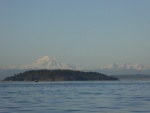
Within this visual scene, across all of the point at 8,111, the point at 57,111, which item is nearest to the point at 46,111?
the point at 57,111

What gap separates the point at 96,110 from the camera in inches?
1631

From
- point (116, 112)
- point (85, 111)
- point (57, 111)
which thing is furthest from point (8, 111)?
point (116, 112)

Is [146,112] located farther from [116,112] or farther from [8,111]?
[8,111]

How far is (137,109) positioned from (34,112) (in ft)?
33.4

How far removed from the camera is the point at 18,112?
40219mm

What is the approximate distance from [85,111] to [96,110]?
1.33 metres

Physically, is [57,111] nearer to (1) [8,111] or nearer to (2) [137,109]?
(1) [8,111]

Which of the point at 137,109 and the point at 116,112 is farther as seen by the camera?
the point at 137,109

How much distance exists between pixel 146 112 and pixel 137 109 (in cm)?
312

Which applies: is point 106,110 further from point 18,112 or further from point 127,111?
point 18,112

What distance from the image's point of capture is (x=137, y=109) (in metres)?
42.3

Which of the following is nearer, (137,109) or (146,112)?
(146,112)

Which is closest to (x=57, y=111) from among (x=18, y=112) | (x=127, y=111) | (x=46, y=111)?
(x=46, y=111)

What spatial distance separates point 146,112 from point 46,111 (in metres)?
9.41
